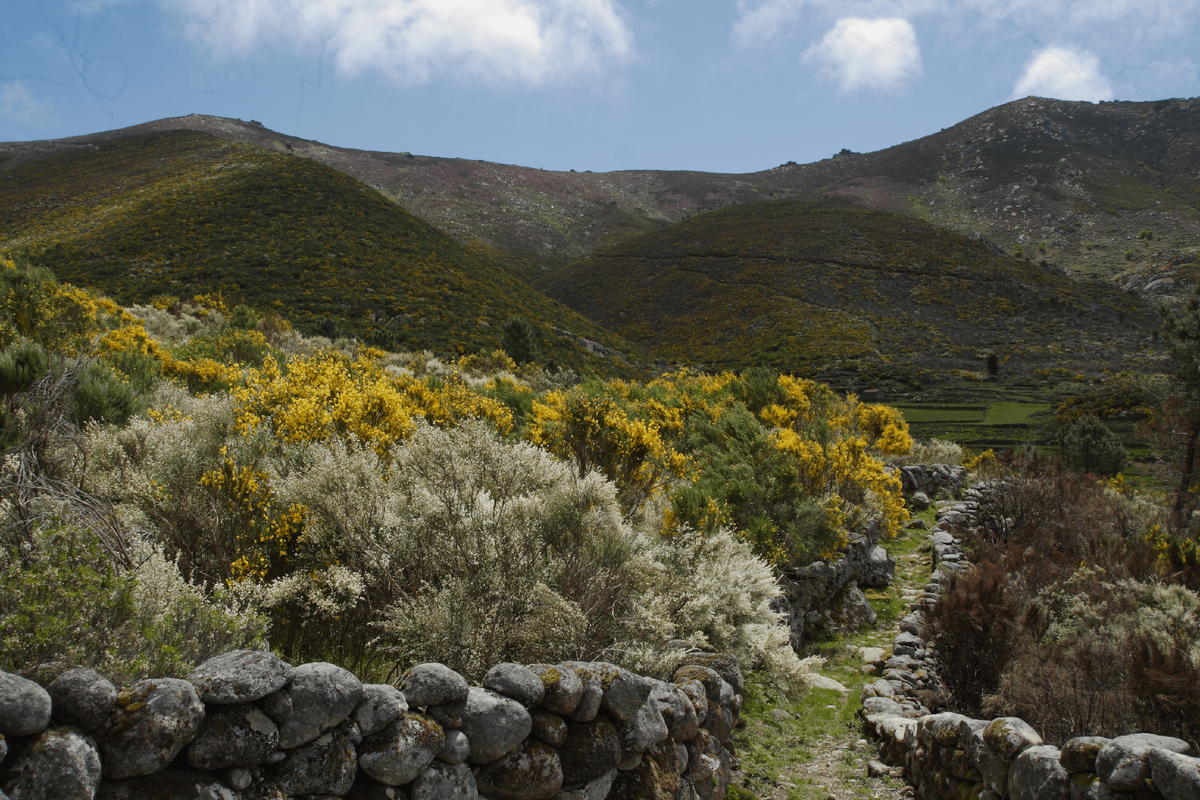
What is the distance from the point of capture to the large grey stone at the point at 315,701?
7.07 ft

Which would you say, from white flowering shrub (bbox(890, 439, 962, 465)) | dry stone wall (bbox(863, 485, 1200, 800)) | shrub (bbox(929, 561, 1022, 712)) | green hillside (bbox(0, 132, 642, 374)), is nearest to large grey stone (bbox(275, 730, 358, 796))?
dry stone wall (bbox(863, 485, 1200, 800))

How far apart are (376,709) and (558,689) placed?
0.94 meters

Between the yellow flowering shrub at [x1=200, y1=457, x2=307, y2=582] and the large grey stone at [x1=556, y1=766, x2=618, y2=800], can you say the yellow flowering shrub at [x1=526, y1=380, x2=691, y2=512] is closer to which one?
the yellow flowering shrub at [x1=200, y1=457, x2=307, y2=582]

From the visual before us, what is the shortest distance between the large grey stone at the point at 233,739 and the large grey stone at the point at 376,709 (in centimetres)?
33

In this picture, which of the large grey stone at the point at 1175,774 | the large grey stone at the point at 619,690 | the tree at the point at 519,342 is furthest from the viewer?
the tree at the point at 519,342

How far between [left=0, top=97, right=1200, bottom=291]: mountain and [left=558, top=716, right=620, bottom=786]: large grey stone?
207 feet

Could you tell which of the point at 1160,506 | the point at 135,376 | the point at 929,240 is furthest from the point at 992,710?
the point at 929,240

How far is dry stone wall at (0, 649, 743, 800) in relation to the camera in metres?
1.71

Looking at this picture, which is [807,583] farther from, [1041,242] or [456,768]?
[1041,242]

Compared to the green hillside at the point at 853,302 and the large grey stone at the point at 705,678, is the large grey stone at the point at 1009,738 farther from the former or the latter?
the green hillside at the point at 853,302

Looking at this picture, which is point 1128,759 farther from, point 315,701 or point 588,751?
point 315,701

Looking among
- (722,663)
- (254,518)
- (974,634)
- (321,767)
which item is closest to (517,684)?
(321,767)

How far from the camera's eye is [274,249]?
3023cm

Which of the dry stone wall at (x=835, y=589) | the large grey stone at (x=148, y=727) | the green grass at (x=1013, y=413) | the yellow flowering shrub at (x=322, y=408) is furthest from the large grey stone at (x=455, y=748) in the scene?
the green grass at (x=1013, y=413)
